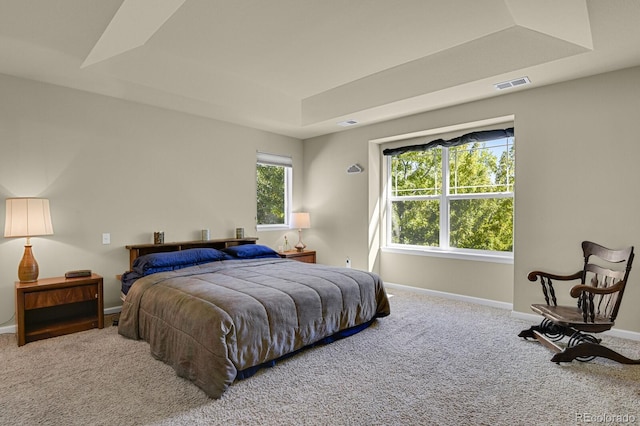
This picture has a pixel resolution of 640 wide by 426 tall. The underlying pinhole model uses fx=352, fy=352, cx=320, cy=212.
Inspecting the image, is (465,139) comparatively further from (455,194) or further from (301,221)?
(301,221)

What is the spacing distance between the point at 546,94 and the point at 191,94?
12.8ft

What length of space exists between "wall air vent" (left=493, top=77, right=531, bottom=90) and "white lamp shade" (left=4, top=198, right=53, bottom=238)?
4694 mm

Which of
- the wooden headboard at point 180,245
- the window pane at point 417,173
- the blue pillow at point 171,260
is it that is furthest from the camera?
the window pane at point 417,173

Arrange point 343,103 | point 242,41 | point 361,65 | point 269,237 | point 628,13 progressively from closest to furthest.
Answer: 1. point 628,13
2. point 242,41
3. point 361,65
4. point 343,103
5. point 269,237

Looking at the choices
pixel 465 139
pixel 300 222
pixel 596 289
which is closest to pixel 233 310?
pixel 596 289

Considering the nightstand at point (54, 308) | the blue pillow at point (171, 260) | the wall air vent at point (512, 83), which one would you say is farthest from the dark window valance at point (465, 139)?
the nightstand at point (54, 308)

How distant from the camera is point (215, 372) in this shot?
2260 millimetres

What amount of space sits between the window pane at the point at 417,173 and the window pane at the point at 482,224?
0.43 meters

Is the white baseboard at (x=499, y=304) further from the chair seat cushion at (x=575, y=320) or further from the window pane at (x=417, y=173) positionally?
the window pane at (x=417, y=173)

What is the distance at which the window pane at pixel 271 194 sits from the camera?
5691mm

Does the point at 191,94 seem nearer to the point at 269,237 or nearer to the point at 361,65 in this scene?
the point at 361,65

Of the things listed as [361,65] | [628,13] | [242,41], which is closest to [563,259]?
[628,13]

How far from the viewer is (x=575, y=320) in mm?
2676

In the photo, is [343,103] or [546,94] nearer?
[546,94]
